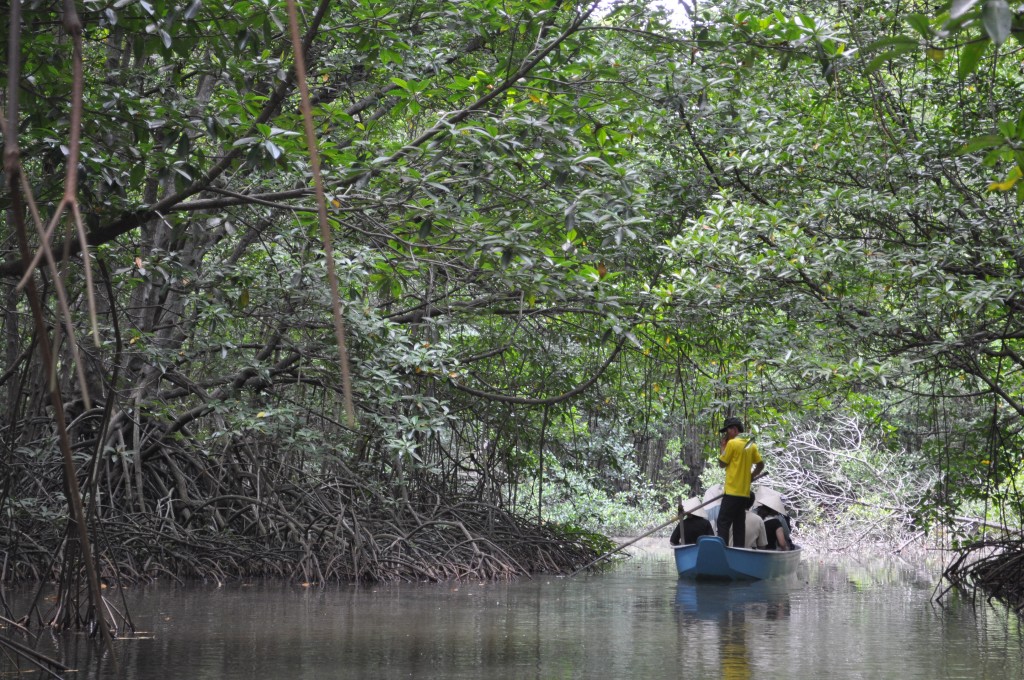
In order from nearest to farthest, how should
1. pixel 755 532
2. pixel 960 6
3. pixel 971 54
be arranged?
pixel 960 6
pixel 971 54
pixel 755 532

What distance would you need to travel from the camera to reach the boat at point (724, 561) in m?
10.7

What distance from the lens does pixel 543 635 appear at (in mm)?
6609

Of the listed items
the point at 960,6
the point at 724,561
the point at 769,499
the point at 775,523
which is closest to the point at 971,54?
the point at 960,6

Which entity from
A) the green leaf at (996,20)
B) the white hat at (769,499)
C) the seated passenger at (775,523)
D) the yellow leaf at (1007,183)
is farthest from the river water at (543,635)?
the green leaf at (996,20)

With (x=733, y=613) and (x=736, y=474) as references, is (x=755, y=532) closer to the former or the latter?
(x=736, y=474)

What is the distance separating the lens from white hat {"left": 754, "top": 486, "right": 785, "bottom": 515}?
41.0ft

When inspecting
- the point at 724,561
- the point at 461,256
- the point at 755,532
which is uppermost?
the point at 461,256

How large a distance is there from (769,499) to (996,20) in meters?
11.4

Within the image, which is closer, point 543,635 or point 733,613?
point 543,635

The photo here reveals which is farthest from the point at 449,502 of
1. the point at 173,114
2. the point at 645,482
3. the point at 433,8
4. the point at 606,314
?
the point at 645,482

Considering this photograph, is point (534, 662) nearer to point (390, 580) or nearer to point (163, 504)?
point (390, 580)

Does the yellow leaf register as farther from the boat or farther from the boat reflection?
the boat

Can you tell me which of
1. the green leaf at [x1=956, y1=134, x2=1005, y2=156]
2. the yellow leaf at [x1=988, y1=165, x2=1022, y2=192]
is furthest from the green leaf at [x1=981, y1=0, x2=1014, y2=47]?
the yellow leaf at [x1=988, y1=165, x2=1022, y2=192]

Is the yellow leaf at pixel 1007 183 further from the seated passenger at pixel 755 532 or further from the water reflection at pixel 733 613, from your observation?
the seated passenger at pixel 755 532
